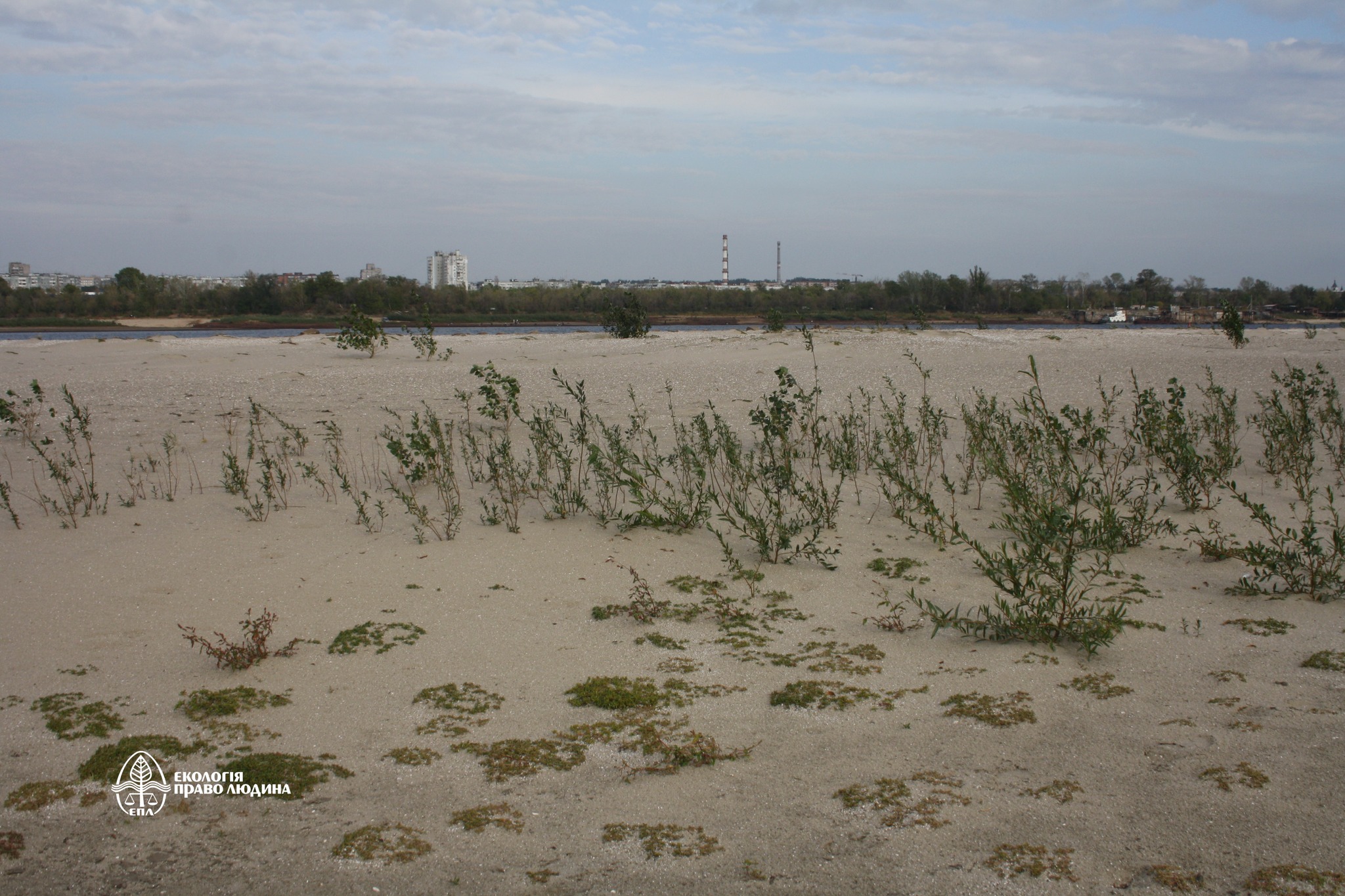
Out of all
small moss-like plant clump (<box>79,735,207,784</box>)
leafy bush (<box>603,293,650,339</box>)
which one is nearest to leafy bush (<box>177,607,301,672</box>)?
small moss-like plant clump (<box>79,735,207,784</box>)

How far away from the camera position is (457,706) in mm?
3855

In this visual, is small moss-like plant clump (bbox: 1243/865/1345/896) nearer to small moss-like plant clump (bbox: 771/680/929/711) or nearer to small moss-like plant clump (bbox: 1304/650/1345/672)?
small moss-like plant clump (bbox: 771/680/929/711)

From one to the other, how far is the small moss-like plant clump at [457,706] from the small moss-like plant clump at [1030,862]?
208 cm

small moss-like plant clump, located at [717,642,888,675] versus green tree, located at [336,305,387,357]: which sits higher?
green tree, located at [336,305,387,357]

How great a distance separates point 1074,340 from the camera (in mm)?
18734

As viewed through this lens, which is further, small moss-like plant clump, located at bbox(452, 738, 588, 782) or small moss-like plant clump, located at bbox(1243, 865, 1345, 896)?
small moss-like plant clump, located at bbox(452, 738, 588, 782)

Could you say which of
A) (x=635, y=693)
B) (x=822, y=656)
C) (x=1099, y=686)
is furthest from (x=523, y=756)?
(x=1099, y=686)

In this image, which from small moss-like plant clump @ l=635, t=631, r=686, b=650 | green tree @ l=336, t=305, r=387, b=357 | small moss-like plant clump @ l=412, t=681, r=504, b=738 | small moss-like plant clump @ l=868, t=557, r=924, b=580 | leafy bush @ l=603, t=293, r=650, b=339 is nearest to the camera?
small moss-like plant clump @ l=412, t=681, r=504, b=738

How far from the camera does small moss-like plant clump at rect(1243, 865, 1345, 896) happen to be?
7.79ft

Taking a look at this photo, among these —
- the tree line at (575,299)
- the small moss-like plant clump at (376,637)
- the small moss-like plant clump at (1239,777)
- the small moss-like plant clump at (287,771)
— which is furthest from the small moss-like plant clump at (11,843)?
the tree line at (575,299)

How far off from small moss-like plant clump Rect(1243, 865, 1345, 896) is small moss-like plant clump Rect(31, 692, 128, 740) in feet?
13.3

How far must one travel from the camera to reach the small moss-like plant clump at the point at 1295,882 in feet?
7.79

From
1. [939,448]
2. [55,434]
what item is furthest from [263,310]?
[939,448]

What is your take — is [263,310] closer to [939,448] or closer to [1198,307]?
[939,448]
